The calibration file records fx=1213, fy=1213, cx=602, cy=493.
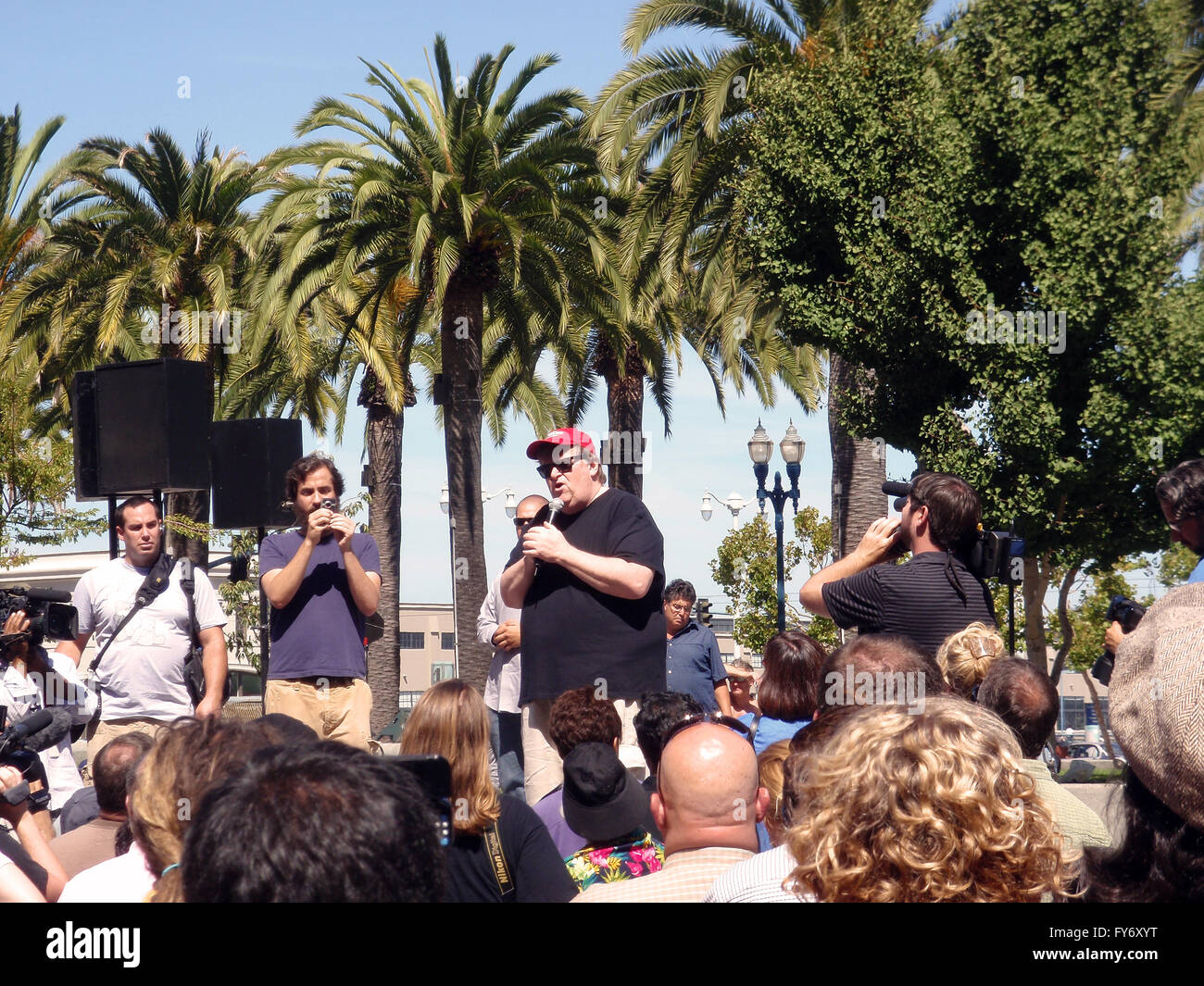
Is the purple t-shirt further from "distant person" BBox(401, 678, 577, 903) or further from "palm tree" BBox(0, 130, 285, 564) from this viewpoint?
"palm tree" BBox(0, 130, 285, 564)

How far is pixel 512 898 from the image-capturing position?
335 cm

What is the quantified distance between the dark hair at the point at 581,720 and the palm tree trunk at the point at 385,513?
53.8 ft

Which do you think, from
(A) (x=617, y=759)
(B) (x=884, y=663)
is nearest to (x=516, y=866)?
(A) (x=617, y=759)

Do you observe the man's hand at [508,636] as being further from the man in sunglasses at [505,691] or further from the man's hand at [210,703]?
the man's hand at [210,703]

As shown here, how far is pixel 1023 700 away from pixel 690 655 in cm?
519

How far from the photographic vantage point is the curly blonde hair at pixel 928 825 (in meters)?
2.04

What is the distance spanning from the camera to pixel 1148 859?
6.20ft

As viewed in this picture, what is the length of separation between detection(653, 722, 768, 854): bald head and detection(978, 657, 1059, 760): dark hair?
1.04 metres

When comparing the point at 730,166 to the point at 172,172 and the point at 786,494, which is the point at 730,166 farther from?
the point at 172,172

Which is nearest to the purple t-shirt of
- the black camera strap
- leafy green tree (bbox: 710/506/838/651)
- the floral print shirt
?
the black camera strap

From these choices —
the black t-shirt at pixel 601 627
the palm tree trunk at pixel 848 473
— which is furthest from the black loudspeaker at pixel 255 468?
the palm tree trunk at pixel 848 473

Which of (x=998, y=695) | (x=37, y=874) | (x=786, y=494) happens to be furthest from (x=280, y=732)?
(x=786, y=494)

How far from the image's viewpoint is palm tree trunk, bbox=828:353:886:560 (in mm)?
17656

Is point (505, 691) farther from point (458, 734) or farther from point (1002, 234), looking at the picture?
point (1002, 234)
